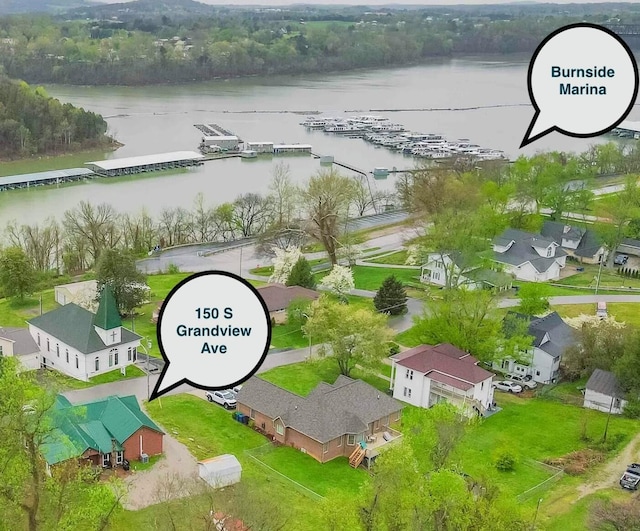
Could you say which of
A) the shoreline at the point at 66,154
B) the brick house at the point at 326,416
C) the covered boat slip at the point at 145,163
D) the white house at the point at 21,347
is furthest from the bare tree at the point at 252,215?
the shoreline at the point at 66,154

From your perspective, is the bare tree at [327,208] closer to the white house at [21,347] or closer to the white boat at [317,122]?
the white house at [21,347]

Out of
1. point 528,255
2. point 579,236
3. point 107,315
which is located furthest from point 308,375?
point 579,236

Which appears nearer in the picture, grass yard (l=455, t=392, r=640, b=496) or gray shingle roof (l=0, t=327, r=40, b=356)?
grass yard (l=455, t=392, r=640, b=496)

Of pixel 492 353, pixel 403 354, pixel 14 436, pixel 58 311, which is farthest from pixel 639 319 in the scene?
pixel 14 436

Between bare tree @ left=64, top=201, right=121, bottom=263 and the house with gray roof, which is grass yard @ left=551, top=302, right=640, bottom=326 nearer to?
the house with gray roof

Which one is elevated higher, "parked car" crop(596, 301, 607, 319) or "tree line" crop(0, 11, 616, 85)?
"tree line" crop(0, 11, 616, 85)

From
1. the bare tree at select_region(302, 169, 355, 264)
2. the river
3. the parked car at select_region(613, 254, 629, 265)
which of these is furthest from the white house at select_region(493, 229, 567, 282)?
the river

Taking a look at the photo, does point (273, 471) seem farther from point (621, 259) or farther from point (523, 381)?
point (621, 259)
